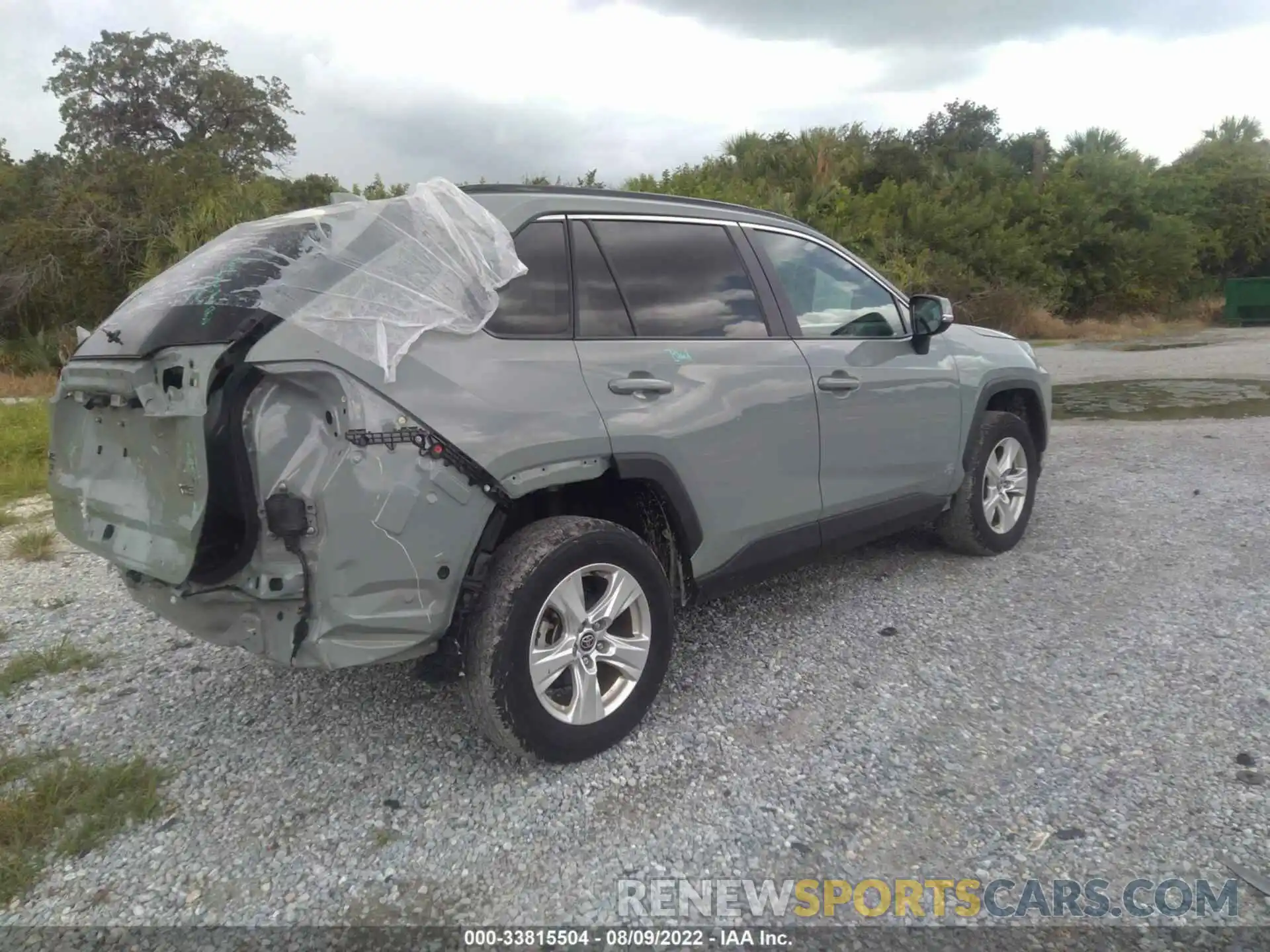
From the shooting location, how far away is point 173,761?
315 cm

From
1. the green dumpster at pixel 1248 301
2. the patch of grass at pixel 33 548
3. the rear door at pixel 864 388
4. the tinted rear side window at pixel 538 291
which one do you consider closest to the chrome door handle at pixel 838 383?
the rear door at pixel 864 388

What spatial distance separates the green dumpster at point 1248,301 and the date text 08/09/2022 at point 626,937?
31389mm

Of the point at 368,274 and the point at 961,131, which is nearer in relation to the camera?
the point at 368,274

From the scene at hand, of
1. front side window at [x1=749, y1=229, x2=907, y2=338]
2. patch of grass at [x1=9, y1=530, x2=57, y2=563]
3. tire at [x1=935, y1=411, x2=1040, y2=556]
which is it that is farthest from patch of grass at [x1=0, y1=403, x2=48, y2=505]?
tire at [x1=935, y1=411, x2=1040, y2=556]

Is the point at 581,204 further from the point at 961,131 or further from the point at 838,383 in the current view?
the point at 961,131

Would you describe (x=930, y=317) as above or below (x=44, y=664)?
above

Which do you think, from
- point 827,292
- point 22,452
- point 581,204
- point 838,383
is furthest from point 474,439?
point 22,452

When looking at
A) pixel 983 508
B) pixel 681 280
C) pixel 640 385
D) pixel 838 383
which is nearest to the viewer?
pixel 640 385

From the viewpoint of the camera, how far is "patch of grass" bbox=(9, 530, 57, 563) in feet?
19.0

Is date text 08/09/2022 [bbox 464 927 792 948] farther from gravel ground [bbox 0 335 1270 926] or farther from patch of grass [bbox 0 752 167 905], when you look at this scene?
patch of grass [bbox 0 752 167 905]

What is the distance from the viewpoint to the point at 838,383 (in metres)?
3.91

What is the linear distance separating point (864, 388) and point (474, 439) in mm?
2005

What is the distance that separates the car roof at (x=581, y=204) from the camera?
10.3ft

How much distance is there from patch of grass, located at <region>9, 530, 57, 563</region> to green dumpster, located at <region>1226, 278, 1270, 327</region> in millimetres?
31172
